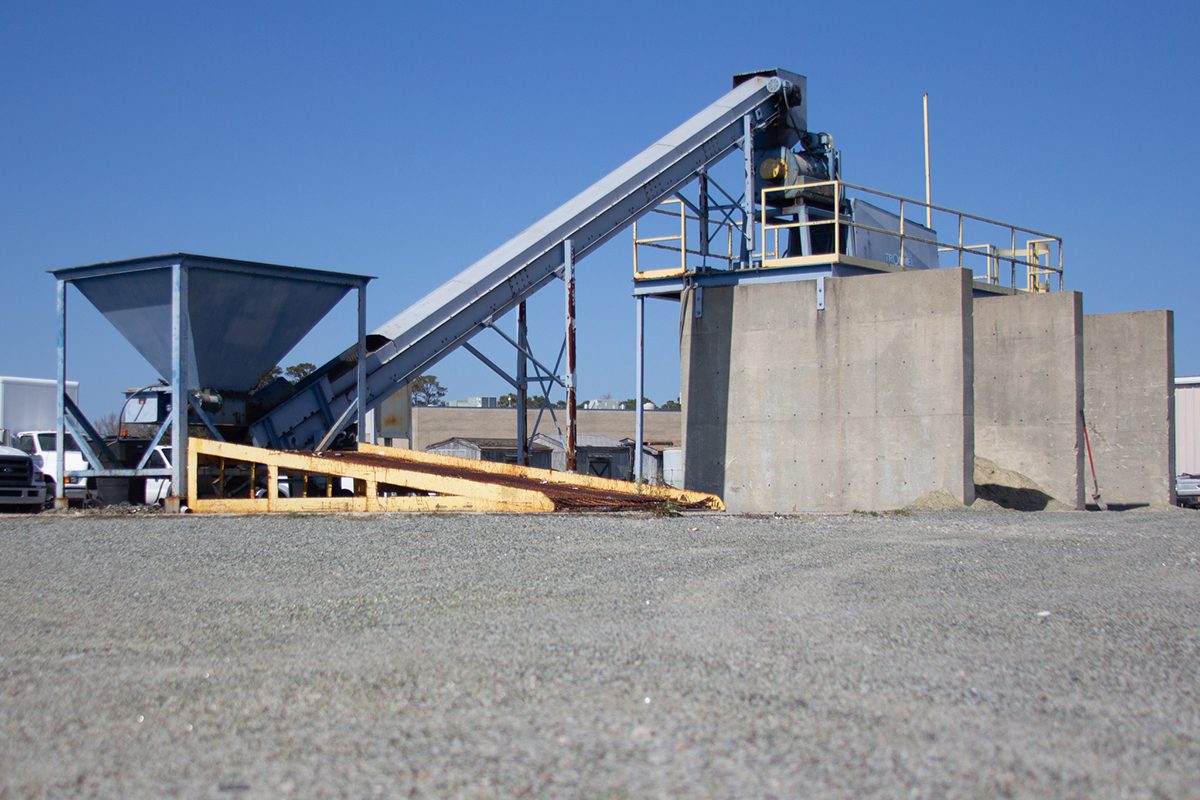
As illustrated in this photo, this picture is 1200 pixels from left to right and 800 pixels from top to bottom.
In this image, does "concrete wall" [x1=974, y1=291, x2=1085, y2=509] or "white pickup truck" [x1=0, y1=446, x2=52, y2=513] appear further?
"concrete wall" [x1=974, y1=291, x2=1085, y2=509]

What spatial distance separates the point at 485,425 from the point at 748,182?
115ft

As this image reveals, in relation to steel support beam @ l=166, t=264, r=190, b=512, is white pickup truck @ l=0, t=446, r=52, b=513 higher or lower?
lower

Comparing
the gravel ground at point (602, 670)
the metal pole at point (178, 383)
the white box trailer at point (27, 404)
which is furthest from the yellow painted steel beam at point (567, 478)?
the white box trailer at point (27, 404)

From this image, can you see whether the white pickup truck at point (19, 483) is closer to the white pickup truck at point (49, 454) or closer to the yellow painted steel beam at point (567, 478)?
the white pickup truck at point (49, 454)

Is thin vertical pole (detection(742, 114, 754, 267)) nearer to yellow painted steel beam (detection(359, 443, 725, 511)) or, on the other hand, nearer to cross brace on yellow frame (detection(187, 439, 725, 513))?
yellow painted steel beam (detection(359, 443, 725, 511))

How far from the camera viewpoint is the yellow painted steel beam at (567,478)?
51.1 feet

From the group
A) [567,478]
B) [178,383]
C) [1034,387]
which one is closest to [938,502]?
[1034,387]

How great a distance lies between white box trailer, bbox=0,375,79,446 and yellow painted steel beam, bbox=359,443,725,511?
14859mm

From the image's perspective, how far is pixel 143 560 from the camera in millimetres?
10984

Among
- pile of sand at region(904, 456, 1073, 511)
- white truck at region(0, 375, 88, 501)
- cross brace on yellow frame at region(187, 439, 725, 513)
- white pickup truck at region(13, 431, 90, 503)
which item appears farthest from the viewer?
white truck at region(0, 375, 88, 501)

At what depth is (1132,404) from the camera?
22938mm

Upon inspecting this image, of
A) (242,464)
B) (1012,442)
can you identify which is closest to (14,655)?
(242,464)

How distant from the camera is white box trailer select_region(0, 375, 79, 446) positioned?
96.9ft

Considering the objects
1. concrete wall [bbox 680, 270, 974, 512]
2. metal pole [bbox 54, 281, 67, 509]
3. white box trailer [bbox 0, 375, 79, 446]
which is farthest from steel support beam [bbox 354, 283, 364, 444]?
white box trailer [bbox 0, 375, 79, 446]
